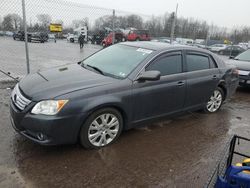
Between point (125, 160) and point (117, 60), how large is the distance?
1775 mm

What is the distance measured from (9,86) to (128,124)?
4.21 metres

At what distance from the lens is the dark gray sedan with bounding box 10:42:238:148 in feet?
10.4

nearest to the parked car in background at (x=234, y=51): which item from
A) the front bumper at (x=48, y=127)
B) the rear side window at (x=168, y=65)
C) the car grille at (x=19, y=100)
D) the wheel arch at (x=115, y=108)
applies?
the rear side window at (x=168, y=65)

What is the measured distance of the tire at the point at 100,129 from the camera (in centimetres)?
339

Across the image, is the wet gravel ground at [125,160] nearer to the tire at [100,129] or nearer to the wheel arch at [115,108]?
the tire at [100,129]

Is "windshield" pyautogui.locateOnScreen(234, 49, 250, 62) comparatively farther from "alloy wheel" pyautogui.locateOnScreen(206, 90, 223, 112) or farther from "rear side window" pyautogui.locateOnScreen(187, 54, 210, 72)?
"rear side window" pyautogui.locateOnScreen(187, 54, 210, 72)

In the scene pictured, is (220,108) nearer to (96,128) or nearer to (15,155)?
(96,128)

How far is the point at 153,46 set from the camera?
4438 millimetres

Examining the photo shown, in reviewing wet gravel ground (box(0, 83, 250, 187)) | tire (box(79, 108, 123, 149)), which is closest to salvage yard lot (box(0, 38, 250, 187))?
wet gravel ground (box(0, 83, 250, 187))

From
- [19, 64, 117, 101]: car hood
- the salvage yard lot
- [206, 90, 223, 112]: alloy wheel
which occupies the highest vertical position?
[19, 64, 117, 101]: car hood

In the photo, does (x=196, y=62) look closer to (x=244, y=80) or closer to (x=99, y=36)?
(x=244, y=80)

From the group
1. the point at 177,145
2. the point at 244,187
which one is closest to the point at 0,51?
the point at 177,145

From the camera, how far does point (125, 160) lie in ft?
11.1

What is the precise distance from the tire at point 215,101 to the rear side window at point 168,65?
1421mm
